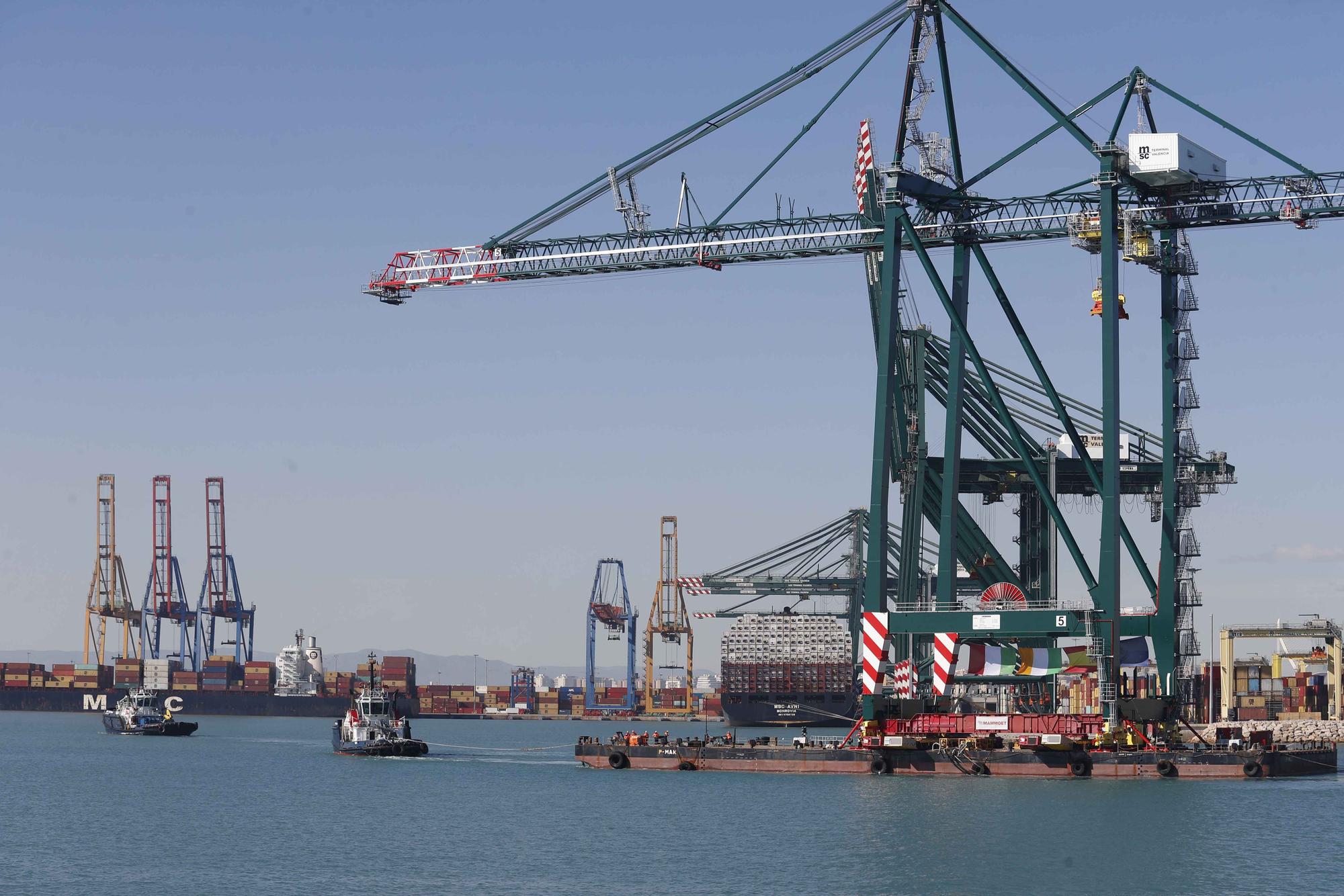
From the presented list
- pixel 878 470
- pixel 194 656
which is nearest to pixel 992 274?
pixel 878 470

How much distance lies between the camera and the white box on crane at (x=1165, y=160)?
2515 inches

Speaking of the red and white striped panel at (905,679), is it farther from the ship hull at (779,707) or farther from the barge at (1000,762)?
the ship hull at (779,707)

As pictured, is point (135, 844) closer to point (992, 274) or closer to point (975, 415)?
point (992, 274)

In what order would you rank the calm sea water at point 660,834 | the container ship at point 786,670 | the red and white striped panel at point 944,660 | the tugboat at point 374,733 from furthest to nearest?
the container ship at point 786,670
the tugboat at point 374,733
the red and white striped panel at point 944,660
the calm sea water at point 660,834

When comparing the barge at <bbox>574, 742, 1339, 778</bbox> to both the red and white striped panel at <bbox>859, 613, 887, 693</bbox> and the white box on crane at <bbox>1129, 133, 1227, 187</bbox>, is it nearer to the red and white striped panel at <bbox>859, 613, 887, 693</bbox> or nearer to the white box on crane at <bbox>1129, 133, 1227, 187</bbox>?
the red and white striped panel at <bbox>859, 613, 887, 693</bbox>

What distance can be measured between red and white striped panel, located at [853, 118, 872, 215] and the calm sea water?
84.8 ft

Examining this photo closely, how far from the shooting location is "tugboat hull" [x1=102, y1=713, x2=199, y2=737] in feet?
390

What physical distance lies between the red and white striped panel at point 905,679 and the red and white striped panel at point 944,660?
3.65 feet

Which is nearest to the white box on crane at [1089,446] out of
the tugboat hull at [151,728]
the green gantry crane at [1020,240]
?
the green gantry crane at [1020,240]

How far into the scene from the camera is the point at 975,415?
94.6 m

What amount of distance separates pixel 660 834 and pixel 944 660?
18531 millimetres

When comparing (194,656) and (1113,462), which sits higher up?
(1113,462)

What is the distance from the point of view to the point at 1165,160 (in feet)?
210

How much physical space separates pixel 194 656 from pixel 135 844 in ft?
490
